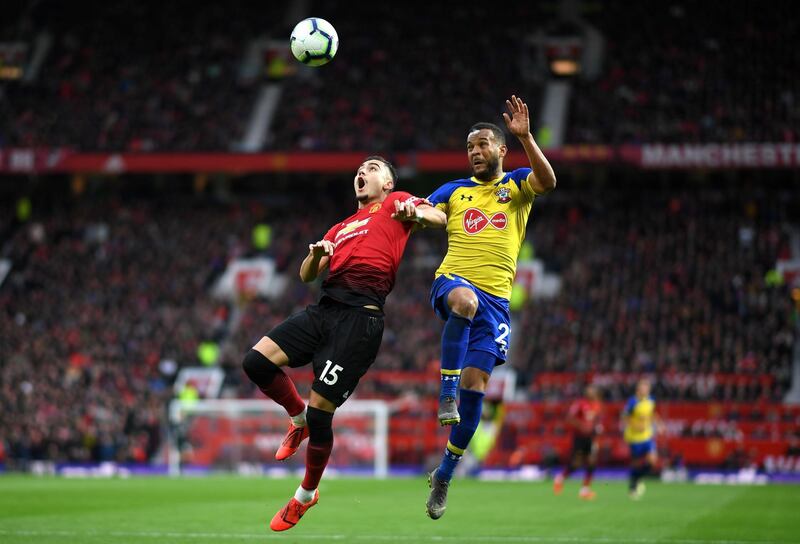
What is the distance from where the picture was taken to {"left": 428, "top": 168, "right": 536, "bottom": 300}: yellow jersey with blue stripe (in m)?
10.1

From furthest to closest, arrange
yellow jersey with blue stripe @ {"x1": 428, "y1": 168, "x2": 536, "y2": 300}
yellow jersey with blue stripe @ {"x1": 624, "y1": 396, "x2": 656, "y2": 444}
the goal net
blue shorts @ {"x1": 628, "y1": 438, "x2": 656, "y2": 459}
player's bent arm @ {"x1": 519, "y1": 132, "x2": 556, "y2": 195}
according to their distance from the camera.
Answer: the goal net, yellow jersey with blue stripe @ {"x1": 624, "y1": 396, "x2": 656, "y2": 444}, blue shorts @ {"x1": 628, "y1": 438, "x2": 656, "y2": 459}, yellow jersey with blue stripe @ {"x1": 428, "y1": 168, "x2": 536, "y2": 300}, player's bent arm @ {"x1": 519, "y1": 132, "x2": 556, "y2": 195}

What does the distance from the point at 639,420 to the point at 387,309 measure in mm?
13636

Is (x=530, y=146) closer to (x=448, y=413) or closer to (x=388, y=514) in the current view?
(x=448, y=413)

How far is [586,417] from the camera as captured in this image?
22.8 m

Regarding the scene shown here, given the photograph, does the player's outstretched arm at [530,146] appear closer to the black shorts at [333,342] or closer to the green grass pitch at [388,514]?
the black shorts at [333,342]

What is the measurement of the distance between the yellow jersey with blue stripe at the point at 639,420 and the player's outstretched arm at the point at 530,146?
1341 centimetres

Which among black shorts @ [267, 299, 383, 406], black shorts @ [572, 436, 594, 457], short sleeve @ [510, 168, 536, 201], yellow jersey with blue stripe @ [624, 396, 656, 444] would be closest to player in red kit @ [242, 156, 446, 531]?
black shorts @ [267, 299, 383, 406]

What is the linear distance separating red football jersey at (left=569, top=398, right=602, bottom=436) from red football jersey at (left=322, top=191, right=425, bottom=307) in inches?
522

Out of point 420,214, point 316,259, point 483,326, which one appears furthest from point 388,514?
point 420,214

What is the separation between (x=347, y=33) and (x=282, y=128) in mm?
5208

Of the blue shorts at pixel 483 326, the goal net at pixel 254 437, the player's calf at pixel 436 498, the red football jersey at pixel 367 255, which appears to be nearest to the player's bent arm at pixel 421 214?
the red football jersey at pixel 367 255

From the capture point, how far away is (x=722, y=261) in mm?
35250

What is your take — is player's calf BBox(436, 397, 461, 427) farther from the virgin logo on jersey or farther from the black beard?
the black beard

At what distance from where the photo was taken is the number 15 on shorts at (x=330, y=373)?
980 centimetres
